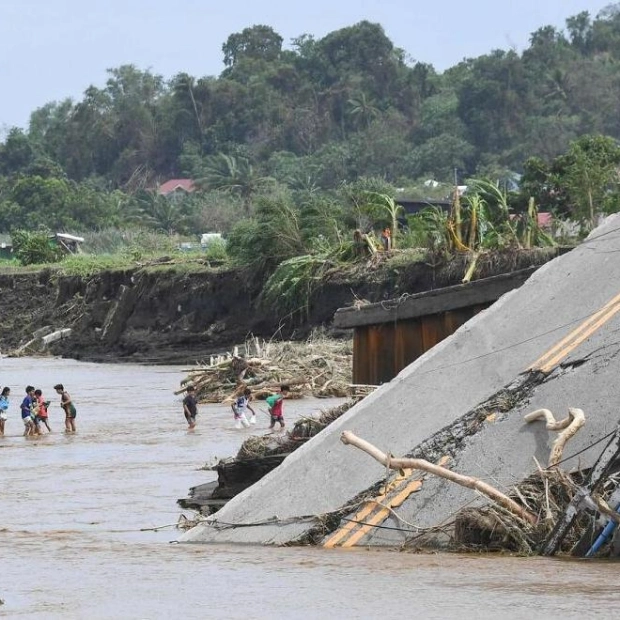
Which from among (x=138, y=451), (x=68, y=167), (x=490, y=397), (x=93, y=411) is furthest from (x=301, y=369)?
(x=68, y=167)

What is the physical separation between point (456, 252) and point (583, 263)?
2570 centimetres

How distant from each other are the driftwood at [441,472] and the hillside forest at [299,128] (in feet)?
237

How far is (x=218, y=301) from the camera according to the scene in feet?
181

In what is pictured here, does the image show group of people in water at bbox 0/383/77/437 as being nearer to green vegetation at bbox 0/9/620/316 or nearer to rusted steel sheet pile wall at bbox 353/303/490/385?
rusted steel sheet pile wall at bbox 353/303/490/385

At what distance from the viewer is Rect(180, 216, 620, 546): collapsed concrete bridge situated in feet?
42.9

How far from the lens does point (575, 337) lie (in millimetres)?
14945

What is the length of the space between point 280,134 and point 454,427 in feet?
361

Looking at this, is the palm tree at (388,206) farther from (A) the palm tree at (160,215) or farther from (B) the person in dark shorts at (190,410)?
(A) the palm tree at (160,215)

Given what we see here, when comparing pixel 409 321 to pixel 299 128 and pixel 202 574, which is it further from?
pixel 299 128

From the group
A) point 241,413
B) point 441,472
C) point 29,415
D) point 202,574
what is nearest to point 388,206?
point 241,413

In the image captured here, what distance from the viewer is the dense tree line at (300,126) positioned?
10269 centimetres

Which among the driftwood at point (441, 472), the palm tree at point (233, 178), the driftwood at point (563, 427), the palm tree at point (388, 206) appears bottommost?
the driftwood at point (441, 472)

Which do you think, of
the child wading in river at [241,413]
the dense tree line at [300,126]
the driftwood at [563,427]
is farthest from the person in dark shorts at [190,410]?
the dense tree line at [300,126]

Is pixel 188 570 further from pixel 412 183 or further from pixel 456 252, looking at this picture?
pixel 412 183
